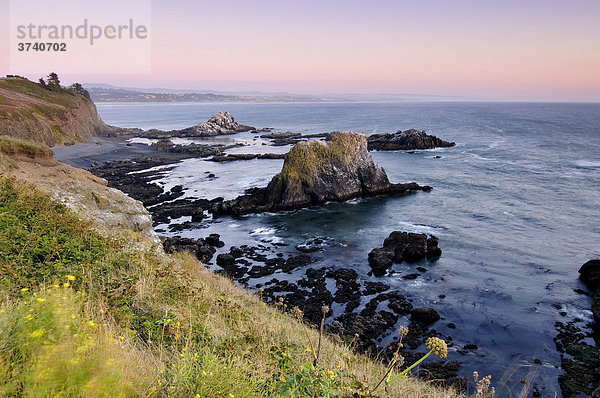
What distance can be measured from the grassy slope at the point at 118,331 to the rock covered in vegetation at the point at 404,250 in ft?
56.9

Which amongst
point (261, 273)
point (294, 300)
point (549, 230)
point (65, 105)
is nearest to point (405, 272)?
point (294, 300)

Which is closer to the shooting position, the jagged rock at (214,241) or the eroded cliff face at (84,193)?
the eroded cliff face at (84,193)

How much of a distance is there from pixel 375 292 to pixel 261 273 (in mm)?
7832

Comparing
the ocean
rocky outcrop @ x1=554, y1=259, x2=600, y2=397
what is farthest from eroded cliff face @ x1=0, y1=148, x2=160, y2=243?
rocky outcrop @ x1=554, y1=259, x2=600, y2=397

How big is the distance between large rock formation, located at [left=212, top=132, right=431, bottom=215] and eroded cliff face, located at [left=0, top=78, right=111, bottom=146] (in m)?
35.2

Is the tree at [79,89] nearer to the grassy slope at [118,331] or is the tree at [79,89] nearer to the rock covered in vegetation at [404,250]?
the rock covered in vegetation at [404,250]

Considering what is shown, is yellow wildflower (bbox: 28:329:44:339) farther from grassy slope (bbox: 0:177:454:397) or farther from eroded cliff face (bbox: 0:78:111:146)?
eroded cliff face (bbox: 0:78:111:146)

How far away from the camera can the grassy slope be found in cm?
293

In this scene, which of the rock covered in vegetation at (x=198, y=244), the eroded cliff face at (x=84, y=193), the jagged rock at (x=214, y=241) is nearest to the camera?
the eroded cliff face at (x=84, y=193)

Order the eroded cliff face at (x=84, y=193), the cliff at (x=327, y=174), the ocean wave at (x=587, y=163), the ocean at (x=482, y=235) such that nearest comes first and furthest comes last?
the eroded cliff face at (x=84, y=193)
the ocean at (x=482, y=235)
the cliff at (x=327, y=174)
the ocean wave at (x=587, y=163)

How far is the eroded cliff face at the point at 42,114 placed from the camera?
48906 mm

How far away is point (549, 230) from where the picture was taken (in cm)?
2945

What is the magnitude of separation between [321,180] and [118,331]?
35.5 m

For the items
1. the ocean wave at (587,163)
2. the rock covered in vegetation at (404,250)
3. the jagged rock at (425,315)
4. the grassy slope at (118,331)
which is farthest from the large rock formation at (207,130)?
the grassy slope at (118,331)
